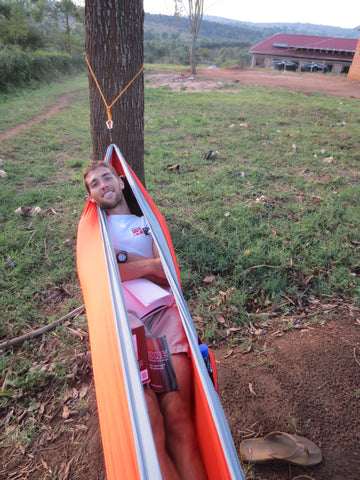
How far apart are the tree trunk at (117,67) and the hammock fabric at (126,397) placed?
146 centimetres

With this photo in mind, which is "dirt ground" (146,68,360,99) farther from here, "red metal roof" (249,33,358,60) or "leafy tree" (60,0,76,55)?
"red metal roof" (249,33,358,60)

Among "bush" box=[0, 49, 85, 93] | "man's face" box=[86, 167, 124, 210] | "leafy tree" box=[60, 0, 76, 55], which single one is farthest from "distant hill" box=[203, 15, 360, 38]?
"man's face" box=[86, 167, 124, 210]

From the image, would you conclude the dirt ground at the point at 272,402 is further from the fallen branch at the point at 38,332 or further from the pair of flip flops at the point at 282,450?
the fallen branch at the point at 38,332

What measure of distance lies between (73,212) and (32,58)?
426 inches

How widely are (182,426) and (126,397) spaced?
404 millimetres

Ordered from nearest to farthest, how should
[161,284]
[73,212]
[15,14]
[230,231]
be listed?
[161,284] < [230,231] < [73,212] < [15,14]

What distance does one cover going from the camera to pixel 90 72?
246 cm

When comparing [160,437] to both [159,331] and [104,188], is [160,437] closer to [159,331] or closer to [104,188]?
[159,331]

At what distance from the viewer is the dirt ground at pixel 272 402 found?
4.67 ft

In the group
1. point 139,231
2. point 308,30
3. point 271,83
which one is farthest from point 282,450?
point 308,30

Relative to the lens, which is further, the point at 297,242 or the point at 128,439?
the point at 297,242

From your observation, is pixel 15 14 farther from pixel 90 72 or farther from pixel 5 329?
pixel 5 329

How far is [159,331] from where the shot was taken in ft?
5.42

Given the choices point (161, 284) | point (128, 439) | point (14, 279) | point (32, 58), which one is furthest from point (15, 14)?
point (128, 439)
